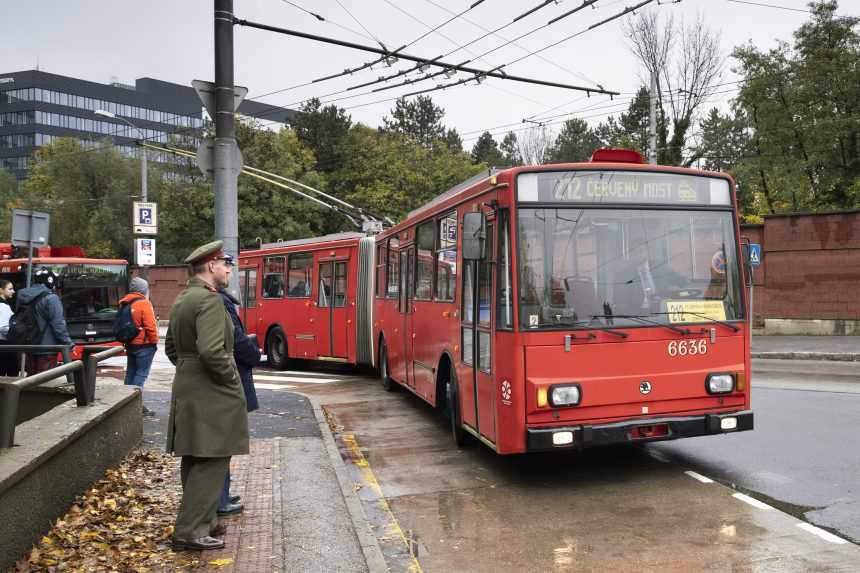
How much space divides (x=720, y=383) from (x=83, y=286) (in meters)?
17.5

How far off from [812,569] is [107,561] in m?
4.31

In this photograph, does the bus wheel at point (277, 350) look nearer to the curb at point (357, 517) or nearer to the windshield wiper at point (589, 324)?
the curb at point (357, 517)

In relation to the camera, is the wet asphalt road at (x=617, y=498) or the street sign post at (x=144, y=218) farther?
the street sign post at (x=144, y=218)

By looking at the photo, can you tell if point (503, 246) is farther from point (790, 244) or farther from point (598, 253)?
point (790, 244)

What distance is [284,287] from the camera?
60.9 ft

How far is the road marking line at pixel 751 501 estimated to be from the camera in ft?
21.2

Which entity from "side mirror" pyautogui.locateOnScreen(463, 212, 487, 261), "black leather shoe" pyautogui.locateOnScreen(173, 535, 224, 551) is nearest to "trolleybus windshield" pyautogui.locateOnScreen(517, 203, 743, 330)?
"side mirror" pyautogui.locateOnScreen(463, 212, 487, 261)

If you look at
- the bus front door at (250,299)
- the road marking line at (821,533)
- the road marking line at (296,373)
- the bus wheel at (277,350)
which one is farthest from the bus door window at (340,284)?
the road marking line at (821,533)

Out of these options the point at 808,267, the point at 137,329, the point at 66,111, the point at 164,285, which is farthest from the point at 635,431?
the point at 66,111

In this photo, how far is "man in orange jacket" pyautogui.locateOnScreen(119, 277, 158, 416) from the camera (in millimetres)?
10211

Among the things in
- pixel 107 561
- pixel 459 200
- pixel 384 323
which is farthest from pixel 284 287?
pixel 107 561

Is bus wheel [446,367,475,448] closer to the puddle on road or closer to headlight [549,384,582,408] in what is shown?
the puddle on road

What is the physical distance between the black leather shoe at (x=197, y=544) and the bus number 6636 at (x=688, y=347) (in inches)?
164

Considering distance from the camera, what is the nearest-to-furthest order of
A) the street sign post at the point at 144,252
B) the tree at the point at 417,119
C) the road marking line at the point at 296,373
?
1. the road marking line at the point at 296,373
2. the street sign post at the point at 144,252
3. the tree at the point at 417,119
